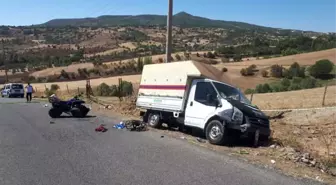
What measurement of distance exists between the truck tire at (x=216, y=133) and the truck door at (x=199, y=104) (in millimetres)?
408

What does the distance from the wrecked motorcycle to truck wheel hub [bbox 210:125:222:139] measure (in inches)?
403

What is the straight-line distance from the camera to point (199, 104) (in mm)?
14922

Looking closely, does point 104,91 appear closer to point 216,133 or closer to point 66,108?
point 66,108

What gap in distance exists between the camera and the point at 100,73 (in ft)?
319

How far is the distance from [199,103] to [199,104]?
4cm

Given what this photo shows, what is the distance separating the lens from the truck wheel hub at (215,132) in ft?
44.6

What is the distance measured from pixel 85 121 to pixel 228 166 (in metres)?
11.3

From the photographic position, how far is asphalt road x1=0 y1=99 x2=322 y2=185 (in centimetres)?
872

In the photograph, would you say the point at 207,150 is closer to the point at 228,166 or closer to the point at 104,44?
the point at 228,166

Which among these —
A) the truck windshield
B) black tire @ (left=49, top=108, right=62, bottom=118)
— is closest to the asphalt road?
the truck windshield

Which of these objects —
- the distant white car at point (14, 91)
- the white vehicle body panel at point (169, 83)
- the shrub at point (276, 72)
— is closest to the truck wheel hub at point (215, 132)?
the white vehicle body panel at point (169, 83)

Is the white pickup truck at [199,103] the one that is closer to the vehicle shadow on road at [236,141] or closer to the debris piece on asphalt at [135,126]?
the vehicle shadow on road at [236,141]

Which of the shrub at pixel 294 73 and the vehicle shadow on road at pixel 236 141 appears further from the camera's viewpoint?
the shrub at pixel 294 73

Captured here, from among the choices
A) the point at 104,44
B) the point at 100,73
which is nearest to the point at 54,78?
the point at 100,73
